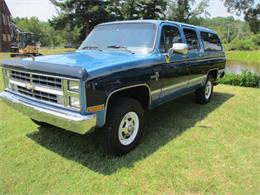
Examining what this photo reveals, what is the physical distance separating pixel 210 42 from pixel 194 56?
153 centimetres

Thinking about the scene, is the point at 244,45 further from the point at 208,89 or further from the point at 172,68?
the point at 172,68

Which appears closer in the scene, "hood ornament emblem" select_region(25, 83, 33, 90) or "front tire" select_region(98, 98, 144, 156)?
"front tire" select_region(98, 98, 144, 156)

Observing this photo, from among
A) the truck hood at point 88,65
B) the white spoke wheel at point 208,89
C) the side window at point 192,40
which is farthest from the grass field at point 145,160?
the side window at point 192,40

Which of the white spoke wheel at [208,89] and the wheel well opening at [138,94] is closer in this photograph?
the wheel well opening at [138,94]

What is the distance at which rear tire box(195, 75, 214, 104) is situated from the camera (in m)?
6.20

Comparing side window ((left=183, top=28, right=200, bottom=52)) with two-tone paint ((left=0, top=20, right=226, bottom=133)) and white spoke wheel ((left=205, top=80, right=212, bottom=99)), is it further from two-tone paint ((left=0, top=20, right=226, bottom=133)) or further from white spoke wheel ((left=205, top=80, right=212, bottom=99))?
white spoke wheel ((left=205, top=80, right=212, bottom=99))

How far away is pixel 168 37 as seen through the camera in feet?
14.2

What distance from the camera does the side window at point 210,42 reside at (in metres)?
5.95

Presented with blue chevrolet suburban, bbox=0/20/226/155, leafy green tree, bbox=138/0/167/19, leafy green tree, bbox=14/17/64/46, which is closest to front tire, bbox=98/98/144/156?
blue chevrolet suburban, bbox=0/20/226/155

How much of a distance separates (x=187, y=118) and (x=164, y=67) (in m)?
1.67

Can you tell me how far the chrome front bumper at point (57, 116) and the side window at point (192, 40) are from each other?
330cm

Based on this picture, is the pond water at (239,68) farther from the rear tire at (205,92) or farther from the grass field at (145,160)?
the grass field at (145,160)

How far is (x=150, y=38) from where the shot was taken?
13.0 ft

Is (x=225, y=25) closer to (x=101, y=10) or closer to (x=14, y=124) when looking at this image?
(x=101, y=10)
